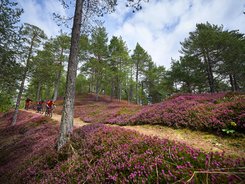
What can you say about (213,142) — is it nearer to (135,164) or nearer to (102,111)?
(135,164)

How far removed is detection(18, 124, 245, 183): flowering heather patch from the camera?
1.81 metres

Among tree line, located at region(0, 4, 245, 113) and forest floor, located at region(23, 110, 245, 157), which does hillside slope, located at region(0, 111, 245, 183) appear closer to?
forest floor, located at region(23, 110, 245, 157)

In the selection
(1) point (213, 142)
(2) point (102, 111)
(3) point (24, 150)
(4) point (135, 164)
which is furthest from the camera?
(2) point (102, 111)

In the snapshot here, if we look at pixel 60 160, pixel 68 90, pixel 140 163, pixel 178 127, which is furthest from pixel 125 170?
pixel 68 90

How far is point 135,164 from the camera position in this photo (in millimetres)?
2518

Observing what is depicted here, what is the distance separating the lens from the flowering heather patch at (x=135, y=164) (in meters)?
1.81

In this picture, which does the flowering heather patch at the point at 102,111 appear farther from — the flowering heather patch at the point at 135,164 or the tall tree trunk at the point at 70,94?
the flowering heather patch at the point at 135,164

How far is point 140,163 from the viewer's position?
251 cm

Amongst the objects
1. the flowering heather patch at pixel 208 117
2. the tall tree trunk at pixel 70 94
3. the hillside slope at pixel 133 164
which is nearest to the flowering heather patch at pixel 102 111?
the flowering heather patch at pixel 208 117

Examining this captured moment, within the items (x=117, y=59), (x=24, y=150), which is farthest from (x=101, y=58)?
(x=24, y=150)

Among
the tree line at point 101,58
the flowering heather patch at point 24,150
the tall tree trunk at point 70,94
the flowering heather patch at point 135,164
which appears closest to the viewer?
the flowering heather patch at point 135,164

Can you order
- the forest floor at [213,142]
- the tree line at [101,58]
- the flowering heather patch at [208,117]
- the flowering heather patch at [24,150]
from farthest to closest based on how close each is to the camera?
the tree line at [101,58] < the flowering heather patch at [24,150] < the flowering heather patch at [208,117] < the forest floor at [213,142]

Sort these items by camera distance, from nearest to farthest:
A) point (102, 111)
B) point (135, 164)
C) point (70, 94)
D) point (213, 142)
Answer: point (135, 164)
point (213, 142)
point (70, 94)
point (102, 111)

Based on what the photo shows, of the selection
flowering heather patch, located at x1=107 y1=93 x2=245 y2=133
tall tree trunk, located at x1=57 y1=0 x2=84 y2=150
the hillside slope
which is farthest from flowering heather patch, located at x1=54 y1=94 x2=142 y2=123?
the hillside slope
